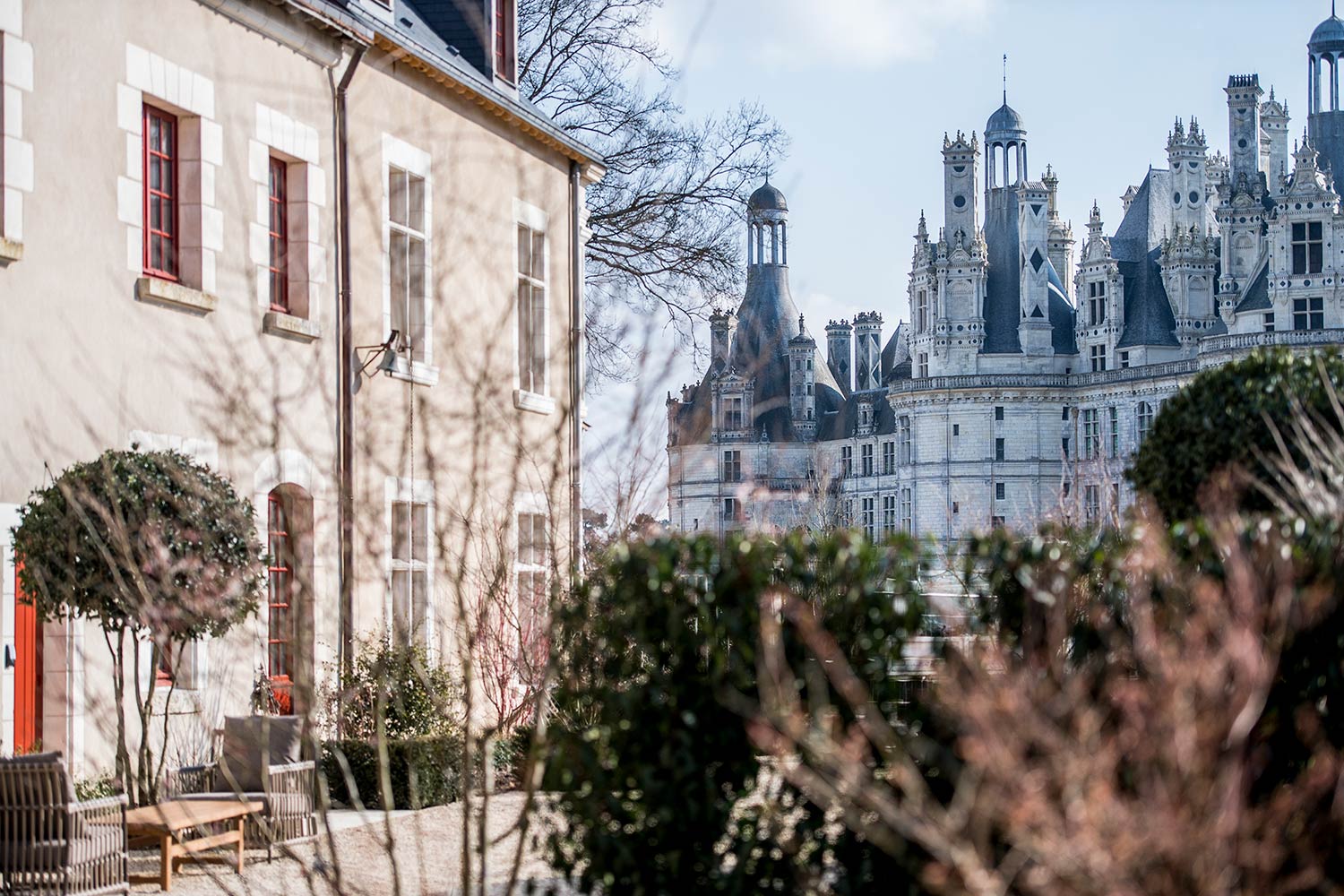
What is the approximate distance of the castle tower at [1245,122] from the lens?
7294cm

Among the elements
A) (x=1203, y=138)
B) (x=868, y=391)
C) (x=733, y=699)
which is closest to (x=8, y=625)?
(x=733, y=699)

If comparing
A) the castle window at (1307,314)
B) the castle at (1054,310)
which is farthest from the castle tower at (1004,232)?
the castle window at (1307,314)

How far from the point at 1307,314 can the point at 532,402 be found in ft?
194

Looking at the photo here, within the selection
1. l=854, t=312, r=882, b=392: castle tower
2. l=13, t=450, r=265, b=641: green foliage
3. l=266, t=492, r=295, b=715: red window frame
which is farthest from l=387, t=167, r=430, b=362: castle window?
l=854, t=312, r=882, b=392: castle tower

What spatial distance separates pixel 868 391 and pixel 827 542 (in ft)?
292

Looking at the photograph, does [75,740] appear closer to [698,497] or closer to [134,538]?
[134,538]

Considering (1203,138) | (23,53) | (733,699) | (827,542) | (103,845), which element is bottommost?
(103,845)

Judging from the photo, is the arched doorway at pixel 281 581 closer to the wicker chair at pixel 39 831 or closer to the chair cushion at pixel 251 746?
the chair cushion at pixel 251 746

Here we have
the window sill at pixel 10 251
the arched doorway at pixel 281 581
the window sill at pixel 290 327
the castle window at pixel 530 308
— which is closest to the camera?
the window sill at pixel 10 251

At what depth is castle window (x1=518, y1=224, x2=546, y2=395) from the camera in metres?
16.8

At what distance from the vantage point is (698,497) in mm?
97375

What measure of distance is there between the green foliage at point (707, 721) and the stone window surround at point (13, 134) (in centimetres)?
586

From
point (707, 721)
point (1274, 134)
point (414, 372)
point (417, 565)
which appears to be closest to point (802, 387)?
point (1274, 134)

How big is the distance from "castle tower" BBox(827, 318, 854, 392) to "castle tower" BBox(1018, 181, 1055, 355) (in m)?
18.3
